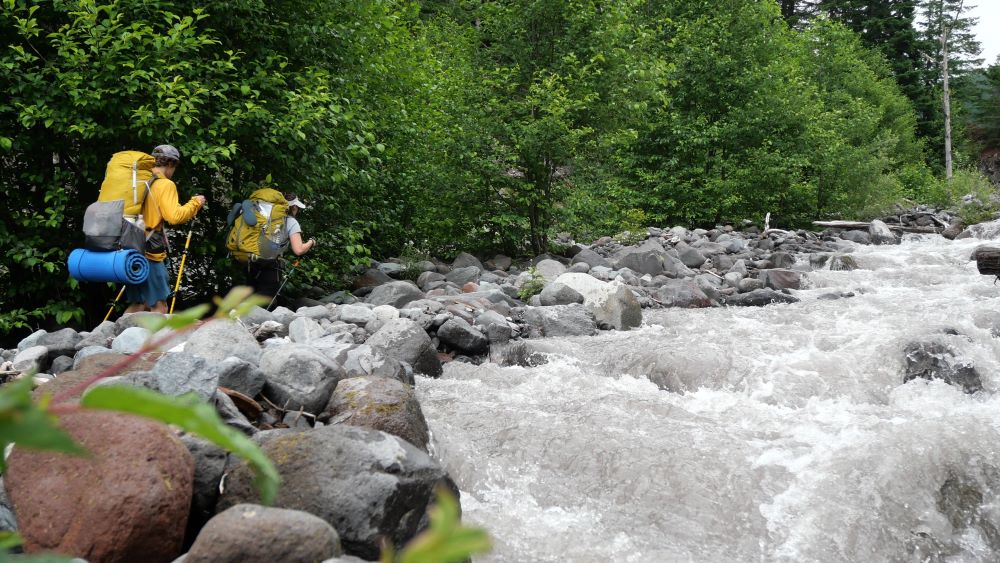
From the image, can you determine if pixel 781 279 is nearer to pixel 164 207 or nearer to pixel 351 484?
pixel 164 207

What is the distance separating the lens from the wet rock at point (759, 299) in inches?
430

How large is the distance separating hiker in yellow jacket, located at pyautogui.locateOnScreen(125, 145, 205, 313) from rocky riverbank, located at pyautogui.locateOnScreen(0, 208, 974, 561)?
0.63 m

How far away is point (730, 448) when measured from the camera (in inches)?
207

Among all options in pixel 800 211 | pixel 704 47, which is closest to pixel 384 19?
pixel 704 47

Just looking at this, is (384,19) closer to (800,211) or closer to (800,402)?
(800,402)

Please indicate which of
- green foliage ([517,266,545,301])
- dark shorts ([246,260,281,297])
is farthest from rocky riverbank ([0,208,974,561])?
dark shorts ([246,260,281,297])

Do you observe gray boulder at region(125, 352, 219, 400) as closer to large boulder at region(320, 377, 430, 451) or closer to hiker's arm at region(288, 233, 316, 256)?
large boulder at region(320, 377, 430, 451)

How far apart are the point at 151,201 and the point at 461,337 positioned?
3.33 m

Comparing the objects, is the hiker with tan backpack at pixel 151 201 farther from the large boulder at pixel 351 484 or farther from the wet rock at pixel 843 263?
the wet rock at pixel 843 263

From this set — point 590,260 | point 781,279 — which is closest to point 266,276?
point 590,260

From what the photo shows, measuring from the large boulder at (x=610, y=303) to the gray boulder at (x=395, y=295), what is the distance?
6.94 ft

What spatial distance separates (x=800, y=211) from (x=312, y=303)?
17688 millimetres

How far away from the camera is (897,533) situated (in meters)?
4.21

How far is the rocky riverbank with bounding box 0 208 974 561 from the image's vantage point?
9.86ft
